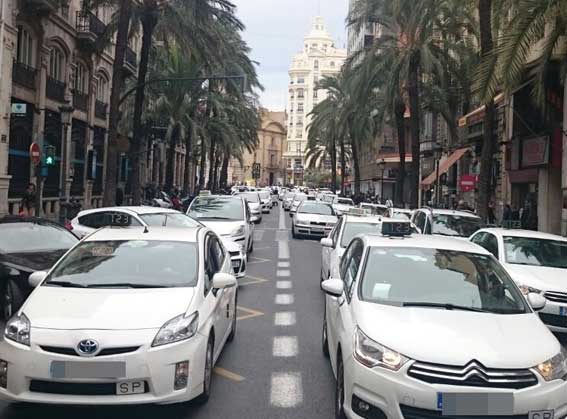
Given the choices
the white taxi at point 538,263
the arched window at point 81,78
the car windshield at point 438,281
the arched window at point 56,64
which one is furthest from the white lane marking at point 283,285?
the arched window at point 81,78

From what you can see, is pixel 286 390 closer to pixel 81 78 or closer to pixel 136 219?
pixel 136 219

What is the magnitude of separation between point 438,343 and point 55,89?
27.8 metres

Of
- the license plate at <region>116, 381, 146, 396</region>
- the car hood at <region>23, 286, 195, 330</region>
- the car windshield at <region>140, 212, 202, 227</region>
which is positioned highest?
the car windshield at <region>140, 212, 202, 227</region>

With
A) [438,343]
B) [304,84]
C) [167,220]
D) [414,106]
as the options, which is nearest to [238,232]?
[167,220]

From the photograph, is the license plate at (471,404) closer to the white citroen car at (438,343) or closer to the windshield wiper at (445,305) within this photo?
the white citroen car at (438,343)

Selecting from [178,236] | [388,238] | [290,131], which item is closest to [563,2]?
[388,238]

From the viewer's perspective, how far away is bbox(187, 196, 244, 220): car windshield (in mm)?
16641

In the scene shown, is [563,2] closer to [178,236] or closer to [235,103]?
[178,236]

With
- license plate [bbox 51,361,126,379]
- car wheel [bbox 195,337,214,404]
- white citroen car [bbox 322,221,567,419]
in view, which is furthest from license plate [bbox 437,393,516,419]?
license plate [bbox 51,361,126,379]

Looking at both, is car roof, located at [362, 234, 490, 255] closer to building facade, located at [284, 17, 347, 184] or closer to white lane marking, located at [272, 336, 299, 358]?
white lane marking, located at [272, 336, 299, 358]

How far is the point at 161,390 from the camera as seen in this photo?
5.10m

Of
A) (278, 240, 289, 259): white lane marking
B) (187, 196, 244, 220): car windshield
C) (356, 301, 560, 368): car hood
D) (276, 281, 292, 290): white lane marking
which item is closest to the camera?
(356, 301, 560, 368): car hood

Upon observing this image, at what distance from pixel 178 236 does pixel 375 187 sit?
228 feet

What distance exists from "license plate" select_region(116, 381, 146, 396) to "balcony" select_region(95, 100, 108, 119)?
33283 mm
